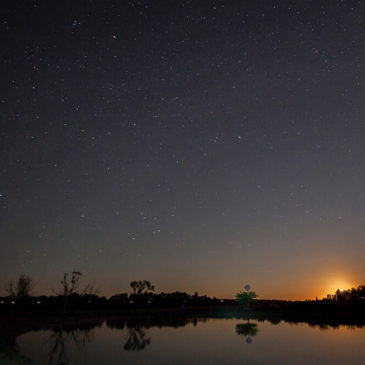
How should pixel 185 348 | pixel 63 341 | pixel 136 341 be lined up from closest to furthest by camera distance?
pixel 185 348 → pixel 63 341 → pixel 136 341

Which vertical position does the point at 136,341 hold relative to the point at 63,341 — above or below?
above

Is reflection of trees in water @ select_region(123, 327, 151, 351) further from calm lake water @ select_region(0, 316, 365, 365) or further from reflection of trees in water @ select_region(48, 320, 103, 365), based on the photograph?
reflection of trees in water @ select_region(48, 320, 103, 365)

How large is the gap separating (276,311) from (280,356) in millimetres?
40034

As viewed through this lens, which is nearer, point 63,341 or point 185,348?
point 185,348

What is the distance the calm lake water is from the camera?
19.3m

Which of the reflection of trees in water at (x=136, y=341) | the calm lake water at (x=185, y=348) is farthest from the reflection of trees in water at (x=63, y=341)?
the reflection of trees in water at (x=136, y=341)

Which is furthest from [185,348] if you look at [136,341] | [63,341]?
[63,341]

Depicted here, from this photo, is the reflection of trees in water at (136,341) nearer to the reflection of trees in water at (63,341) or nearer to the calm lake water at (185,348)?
the calm lake water at (185,348)

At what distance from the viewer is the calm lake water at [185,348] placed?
19.3 meters

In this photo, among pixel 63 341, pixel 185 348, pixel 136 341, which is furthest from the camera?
pixel 136 341

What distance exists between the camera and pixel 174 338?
28594 mm

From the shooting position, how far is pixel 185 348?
23469mm

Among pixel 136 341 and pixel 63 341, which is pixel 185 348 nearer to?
pixel 136 341

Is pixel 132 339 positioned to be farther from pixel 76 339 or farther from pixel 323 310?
pixel 323 310
